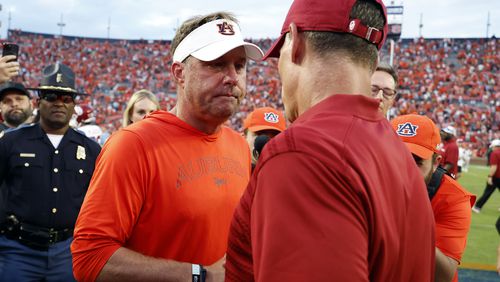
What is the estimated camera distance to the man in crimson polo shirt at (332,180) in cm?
96

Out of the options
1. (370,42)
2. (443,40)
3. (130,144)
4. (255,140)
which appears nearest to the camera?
(370,42)

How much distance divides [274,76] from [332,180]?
40.2m

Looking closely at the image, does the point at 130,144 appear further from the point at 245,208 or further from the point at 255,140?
the point at 255,140

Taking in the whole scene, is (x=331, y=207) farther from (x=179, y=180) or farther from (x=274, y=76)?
(x=274, y=76)

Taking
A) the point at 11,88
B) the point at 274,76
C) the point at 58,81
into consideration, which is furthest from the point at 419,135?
the point at 274,76

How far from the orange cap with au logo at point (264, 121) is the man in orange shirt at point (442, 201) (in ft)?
5.15

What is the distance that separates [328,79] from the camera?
A: 121cm

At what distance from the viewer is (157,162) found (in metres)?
2.04

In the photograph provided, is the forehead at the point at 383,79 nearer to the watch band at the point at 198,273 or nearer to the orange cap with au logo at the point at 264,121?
the orange cap with au logo at the point at 264,121

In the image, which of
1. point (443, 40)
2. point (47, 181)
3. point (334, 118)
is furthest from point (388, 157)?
point (443, 40)

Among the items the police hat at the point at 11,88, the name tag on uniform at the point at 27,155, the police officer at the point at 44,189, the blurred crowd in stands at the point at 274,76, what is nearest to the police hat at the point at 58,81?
the police officer at the point at 44,189

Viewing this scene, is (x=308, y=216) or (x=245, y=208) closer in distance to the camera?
(x=308, y=216)

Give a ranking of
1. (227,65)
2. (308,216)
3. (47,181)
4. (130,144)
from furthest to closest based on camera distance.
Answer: (47,181)
(227,65)
(130,144)
(308,216)

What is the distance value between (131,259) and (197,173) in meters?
0.49
